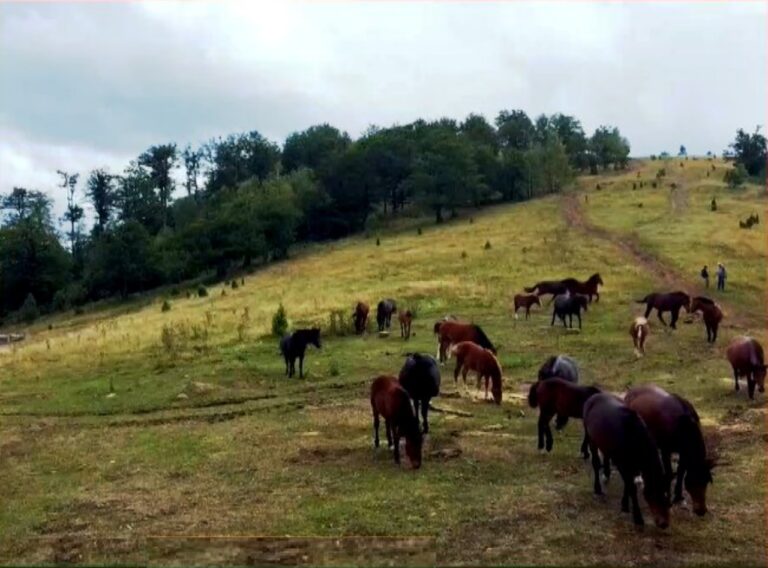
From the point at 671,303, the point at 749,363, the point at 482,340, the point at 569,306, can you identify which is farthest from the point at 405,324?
the point at 749,363

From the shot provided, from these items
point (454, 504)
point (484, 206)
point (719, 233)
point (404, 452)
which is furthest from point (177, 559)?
point (484, 206)

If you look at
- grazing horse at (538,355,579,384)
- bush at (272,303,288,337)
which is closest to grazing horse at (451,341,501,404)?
grazing horse at (538,355,579,384)

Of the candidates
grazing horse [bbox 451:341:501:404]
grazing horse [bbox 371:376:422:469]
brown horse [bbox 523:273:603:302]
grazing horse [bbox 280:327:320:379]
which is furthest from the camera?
brown horse [bbox 523:273:603:302]

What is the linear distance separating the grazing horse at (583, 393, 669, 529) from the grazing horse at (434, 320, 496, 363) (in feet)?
40.9

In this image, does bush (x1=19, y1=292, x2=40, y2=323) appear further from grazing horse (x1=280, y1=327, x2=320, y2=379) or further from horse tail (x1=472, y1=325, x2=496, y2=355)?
horse tail (x1=472, y1=325, x2=496, y2=355)

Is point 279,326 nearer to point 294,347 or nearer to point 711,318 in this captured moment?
point 294,347

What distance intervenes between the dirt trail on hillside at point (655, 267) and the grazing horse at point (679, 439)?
73.3 feet

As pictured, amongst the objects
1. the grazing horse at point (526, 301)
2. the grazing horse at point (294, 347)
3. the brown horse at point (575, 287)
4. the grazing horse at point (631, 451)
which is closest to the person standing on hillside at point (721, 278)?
the brown horse at point (575, 287)

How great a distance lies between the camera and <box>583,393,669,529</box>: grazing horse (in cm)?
1180

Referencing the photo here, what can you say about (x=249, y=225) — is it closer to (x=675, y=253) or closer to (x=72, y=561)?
(x=675, y=253)

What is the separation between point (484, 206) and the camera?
9238 cm

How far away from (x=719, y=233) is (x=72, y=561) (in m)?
54.3

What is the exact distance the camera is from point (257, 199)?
3091 inches

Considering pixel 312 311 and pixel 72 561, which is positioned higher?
pixel 312 311
